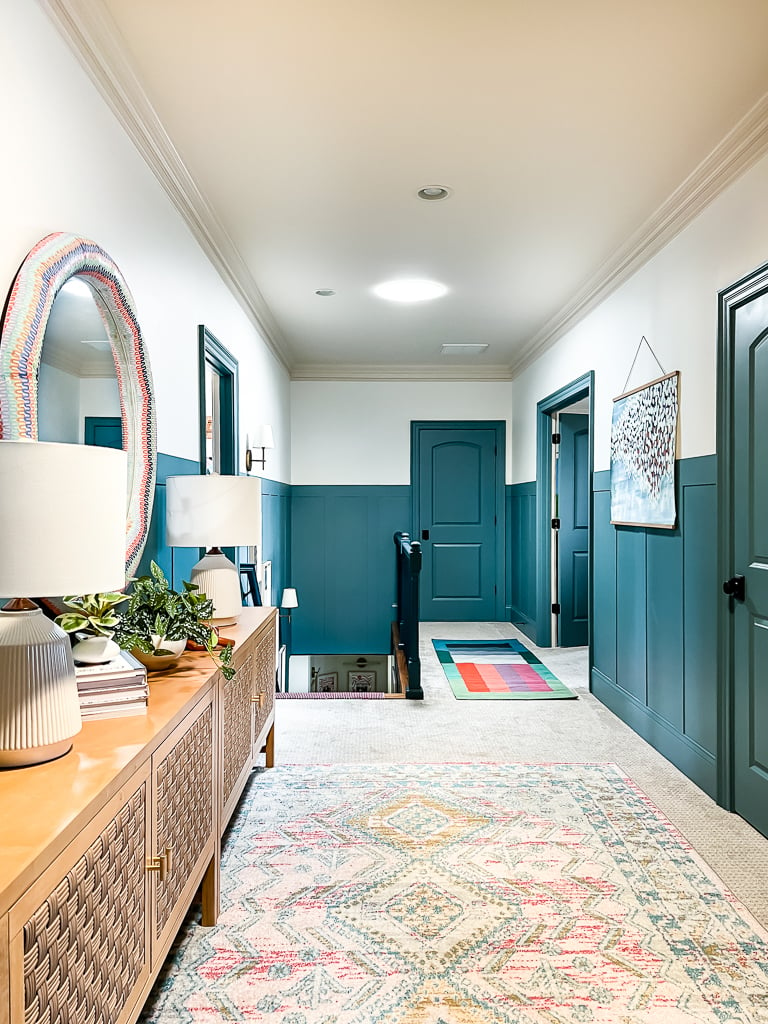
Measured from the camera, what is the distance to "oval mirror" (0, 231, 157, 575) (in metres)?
1.68

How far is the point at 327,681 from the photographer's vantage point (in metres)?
7.01

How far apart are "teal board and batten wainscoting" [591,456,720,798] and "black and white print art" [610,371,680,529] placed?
75 millimetres

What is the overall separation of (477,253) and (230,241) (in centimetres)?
132

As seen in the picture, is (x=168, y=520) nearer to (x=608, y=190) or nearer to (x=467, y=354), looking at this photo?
(x=608, y=190)

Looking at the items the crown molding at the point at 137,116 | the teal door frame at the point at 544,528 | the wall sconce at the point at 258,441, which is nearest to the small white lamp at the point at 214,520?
the crown molding at the point at 137,116

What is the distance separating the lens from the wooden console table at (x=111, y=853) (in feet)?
3.19

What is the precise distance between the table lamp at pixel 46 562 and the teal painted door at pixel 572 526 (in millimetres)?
5339

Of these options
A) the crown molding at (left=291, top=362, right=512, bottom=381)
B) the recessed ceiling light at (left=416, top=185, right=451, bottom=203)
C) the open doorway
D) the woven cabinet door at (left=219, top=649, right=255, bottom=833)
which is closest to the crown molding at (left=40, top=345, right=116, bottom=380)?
the woven cabinet door at (left=219, top=649, right=255, bottom=833)

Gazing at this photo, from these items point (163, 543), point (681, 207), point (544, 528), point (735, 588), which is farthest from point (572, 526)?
point (163, 543)

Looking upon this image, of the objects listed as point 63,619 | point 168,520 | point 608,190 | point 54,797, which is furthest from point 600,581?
point 54,797

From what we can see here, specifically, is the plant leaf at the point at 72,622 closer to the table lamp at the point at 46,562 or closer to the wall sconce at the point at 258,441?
the table lamp at the point at 46,562

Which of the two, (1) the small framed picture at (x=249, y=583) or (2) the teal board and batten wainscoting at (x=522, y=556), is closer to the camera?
(1) the small framed picture at (x=249, y=583)

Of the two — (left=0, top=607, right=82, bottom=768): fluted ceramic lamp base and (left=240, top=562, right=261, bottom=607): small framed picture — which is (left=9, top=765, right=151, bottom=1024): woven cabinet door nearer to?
(left=0, top=607, right=82, bottom=768): fluted ceramic lamp base

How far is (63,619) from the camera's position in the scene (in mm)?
1731
